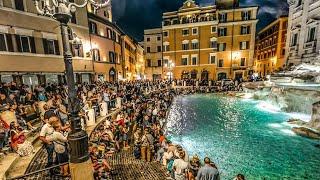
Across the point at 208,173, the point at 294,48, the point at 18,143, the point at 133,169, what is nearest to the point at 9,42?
the point at 18,143

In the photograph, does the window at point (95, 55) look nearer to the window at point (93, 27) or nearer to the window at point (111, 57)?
the window at point (93, 27)

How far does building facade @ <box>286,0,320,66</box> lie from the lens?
21172 mm

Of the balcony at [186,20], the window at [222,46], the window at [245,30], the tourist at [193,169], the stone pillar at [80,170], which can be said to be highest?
the balcony at [186,20]

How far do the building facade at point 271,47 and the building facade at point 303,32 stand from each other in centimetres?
658

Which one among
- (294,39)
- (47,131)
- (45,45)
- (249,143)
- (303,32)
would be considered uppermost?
(303,32)

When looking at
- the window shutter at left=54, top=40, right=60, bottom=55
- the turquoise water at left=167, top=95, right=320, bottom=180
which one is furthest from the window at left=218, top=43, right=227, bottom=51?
the window shutter at left=54, top=40, right=60, bottom=55

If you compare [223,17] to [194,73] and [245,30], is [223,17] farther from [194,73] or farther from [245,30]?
[194,73]

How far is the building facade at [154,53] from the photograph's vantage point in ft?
148

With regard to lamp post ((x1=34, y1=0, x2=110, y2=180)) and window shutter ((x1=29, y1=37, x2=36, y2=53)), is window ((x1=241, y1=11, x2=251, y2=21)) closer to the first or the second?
window shutter ((x1=29, y1=37, x2=36, y2=53))

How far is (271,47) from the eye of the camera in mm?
45219

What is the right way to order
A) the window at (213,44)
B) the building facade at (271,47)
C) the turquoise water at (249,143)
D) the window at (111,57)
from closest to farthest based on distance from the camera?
the turquoise water at (249,143)
the window at (111,57)
the building facade at (271,47)
the window at (213,44)

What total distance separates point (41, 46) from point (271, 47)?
158 ft

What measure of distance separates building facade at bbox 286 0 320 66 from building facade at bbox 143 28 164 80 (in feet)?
86.6

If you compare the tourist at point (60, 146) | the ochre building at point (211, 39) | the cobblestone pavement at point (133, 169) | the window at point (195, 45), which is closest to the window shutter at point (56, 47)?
the cobblestone pavement at point (133, 169)
